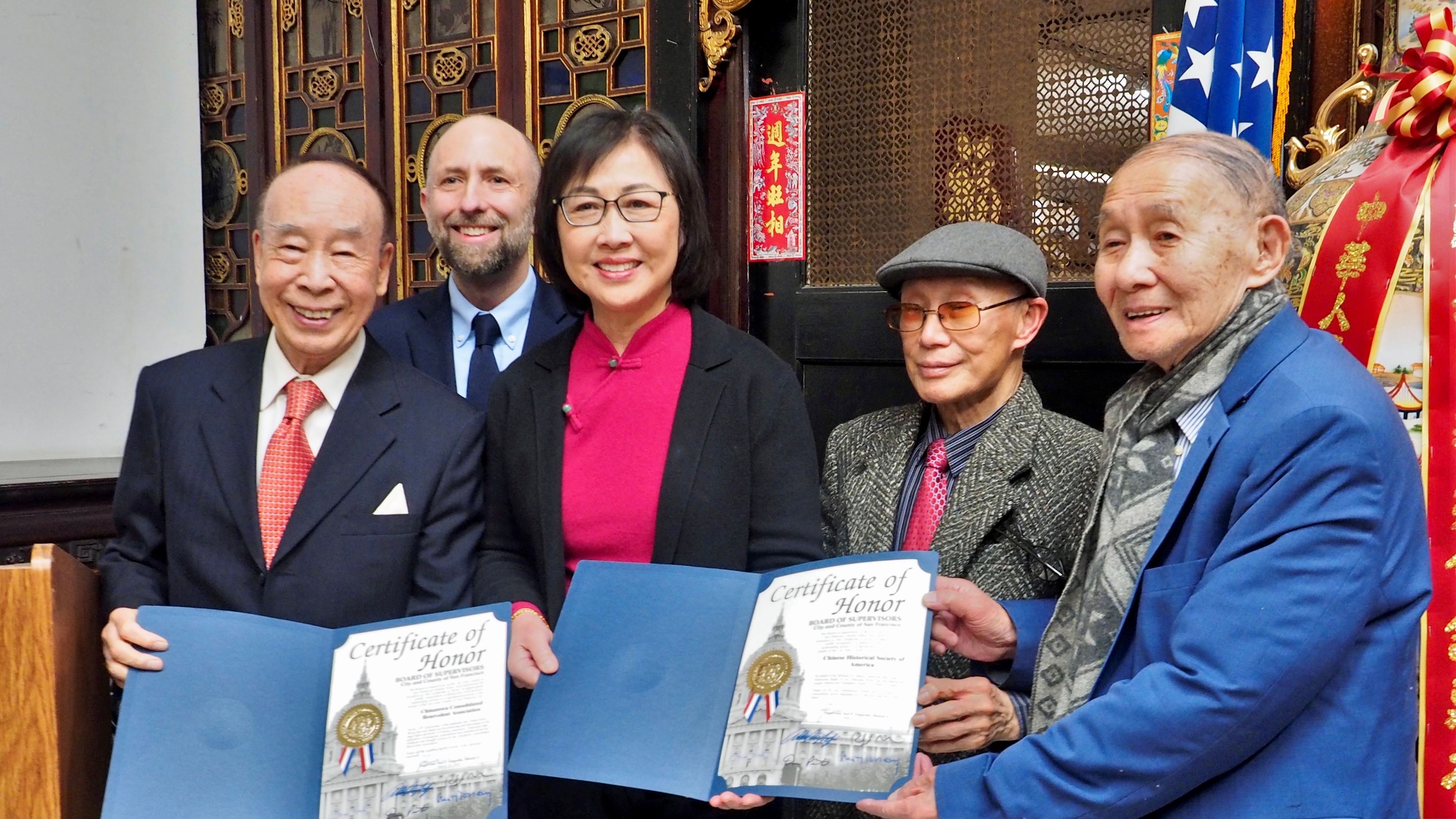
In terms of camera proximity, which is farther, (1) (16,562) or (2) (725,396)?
(1) (16,562)

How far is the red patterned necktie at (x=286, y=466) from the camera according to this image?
1.79m

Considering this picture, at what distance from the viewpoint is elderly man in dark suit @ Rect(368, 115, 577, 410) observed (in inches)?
98.2

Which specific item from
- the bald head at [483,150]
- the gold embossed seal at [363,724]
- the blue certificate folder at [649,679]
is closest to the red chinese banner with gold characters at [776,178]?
the bald head at [483,150]

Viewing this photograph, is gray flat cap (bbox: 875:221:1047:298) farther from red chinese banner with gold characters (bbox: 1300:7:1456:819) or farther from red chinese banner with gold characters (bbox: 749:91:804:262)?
red chinese banner with gold characters (bbox: 749:91:804:262)

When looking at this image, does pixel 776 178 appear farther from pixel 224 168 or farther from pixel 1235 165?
pixel 224 168

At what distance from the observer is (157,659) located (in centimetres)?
159

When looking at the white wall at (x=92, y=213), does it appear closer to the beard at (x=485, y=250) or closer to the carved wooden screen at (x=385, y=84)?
the carved wooden screen at (x=385, y=84)

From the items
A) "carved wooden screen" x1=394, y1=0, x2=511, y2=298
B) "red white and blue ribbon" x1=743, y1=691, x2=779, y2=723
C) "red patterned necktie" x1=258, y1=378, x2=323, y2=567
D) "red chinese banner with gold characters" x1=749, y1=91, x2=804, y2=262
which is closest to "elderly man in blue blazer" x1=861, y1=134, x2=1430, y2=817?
"red white and blue ribbon" x1=743, y1=691, x2=779, y2=723

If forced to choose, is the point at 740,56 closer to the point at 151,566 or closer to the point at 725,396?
the point at 725,396

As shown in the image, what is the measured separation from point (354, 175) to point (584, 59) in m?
1.82

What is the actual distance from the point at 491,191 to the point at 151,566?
1.15 metres

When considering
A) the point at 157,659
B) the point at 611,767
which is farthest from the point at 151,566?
the point at 611,767

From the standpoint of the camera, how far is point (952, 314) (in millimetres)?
1927

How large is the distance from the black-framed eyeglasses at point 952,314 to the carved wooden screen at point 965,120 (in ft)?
3.16
